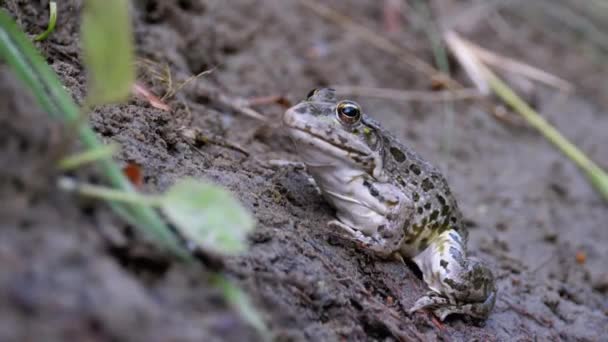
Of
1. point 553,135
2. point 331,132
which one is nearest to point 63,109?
point 331,132

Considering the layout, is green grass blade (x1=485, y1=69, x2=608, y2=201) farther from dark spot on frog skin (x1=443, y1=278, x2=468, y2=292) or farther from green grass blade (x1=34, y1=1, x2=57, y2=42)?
green grass blade (x1=34, y1=1, x2=57, y2=42)

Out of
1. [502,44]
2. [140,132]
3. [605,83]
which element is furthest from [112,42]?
[605,83]

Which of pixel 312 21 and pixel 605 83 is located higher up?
pixel 605 83

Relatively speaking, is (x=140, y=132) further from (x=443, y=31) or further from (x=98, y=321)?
(x=443, y=31)

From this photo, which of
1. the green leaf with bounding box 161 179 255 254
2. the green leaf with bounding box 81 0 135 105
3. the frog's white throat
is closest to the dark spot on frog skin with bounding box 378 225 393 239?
the frog's white throat

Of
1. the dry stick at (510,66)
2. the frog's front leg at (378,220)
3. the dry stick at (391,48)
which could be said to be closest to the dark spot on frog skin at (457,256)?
the frog's front leg at (378,220)

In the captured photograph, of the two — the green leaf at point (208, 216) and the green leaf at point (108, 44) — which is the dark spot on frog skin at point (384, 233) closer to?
the green leaf at point (208, 216)

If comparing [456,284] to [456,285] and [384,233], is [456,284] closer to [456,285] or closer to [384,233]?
[456,285]
